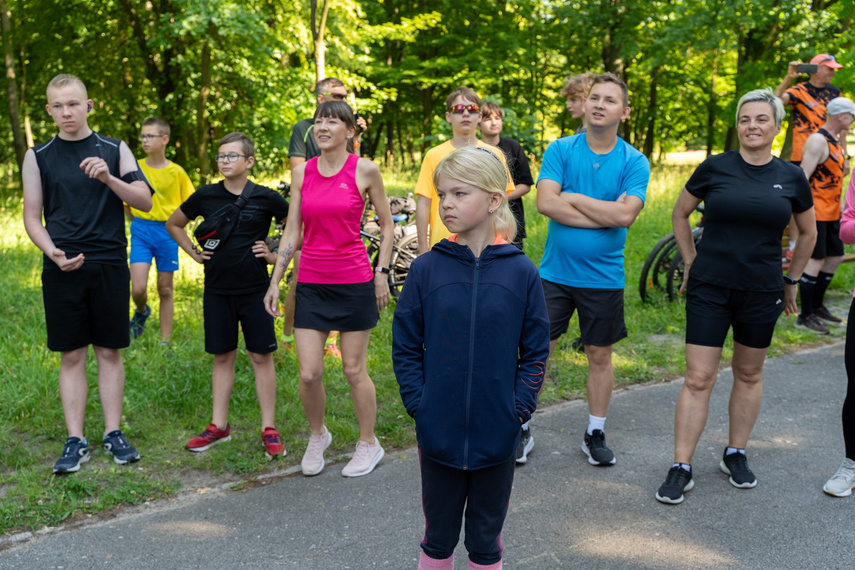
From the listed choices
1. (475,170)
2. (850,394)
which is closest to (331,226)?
(475,170)

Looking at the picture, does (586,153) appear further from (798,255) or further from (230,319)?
(230,319)

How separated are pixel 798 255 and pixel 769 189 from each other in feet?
1.92

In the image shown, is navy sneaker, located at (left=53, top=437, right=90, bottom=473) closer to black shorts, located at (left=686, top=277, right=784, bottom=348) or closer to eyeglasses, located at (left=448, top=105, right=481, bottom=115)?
eyeglasses, located at (left=448, top=105, right=481, bottom=115)

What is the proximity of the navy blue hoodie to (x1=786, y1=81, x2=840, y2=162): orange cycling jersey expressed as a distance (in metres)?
6.57

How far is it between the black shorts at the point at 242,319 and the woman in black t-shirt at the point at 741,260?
255cm

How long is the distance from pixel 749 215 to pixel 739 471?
1502mm

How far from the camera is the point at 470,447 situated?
8.19 ft

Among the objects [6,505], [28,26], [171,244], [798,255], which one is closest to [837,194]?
[798,255]

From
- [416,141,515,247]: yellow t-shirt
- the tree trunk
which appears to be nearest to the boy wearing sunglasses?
[416,141,515,247]: yellow t-shirt

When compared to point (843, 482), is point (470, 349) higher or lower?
higher

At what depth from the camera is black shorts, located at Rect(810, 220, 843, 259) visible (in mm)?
7703

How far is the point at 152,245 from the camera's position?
6691 mm

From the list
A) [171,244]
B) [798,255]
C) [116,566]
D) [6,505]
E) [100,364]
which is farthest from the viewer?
[171,244]

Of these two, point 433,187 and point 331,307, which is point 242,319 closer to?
point 331,307
